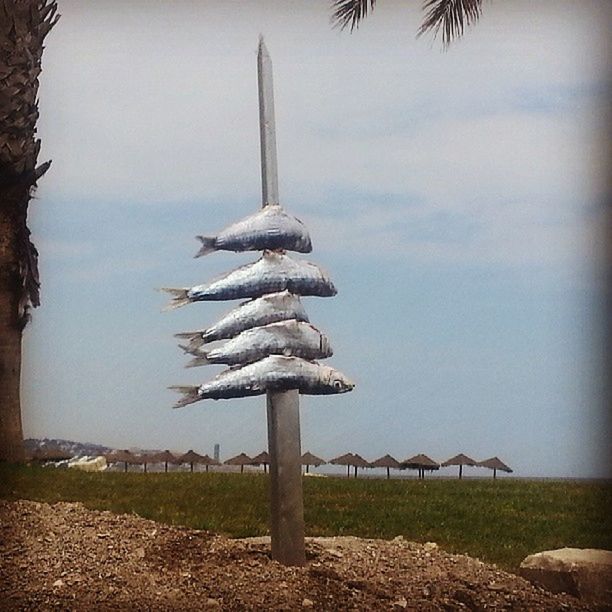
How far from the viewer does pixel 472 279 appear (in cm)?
328

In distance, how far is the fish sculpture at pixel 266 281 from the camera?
3.15 metres

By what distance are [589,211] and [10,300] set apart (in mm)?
2042

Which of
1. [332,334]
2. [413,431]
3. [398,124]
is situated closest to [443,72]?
[398,124]

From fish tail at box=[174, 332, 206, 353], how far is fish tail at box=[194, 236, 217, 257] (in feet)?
0.89

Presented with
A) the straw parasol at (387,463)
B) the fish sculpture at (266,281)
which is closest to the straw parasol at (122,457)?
the fish sculpture at (266,281)

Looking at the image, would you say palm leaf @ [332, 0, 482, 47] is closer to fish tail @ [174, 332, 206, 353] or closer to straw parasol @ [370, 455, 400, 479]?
fish tail @ [174, 332, 206, 353]

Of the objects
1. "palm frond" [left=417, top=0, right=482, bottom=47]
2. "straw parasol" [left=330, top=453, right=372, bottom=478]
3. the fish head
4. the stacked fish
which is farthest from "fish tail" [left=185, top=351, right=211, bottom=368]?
"palm frond" [left=417, top=0, right=482, bottom=47]

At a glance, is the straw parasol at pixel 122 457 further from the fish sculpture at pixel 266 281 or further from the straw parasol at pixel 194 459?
the fish sculpture at pixel 266 281

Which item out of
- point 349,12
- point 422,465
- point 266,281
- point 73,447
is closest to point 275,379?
point 266,281

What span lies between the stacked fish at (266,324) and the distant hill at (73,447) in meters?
0.33

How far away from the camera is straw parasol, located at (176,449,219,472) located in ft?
10.6

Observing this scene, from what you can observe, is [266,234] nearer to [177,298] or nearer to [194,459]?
[177,298]

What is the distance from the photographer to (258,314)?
3.15m

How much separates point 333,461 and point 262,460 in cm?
24
